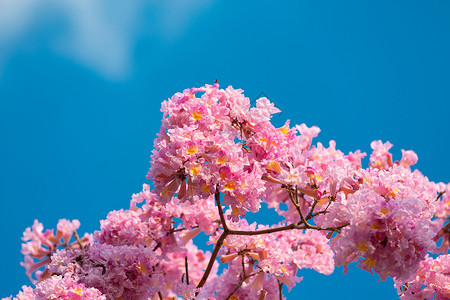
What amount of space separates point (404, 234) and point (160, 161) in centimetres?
130

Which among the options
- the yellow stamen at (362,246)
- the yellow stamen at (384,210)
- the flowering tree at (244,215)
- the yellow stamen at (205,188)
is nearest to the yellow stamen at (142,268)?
the flowering tree at (244,215)

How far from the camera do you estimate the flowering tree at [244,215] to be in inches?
84.2

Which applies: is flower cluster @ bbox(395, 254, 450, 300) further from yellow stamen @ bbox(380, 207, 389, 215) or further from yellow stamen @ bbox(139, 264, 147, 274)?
yellow stamen @ bbox(139, 264, 147, 274)

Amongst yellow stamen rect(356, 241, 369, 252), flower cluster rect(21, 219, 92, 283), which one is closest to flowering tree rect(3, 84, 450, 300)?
yellow stamen rect(356, 241, 369, 252)

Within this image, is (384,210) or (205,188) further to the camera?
(205,188)

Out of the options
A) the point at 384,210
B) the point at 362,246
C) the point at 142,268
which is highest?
the point at 142,268

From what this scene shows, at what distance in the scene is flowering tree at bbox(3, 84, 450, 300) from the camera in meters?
2.14

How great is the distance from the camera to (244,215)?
2.59m

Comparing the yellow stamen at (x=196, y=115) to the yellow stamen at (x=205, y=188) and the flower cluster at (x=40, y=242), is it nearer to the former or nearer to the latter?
the yellow stamen at (x=205, y=188)

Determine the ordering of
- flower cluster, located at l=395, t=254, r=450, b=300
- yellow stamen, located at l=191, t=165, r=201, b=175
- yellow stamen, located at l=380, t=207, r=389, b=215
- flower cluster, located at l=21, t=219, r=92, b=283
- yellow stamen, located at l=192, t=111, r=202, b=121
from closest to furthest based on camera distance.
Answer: yellow stamen, located at l=380, t=207, r=389, b=215
yellow stamen, located at l=191, t=165, r=201, b=175
yellow stamen, located at l=192, t=111, r=202, b=121
flower cluster, located at l=395, t=254, r=450, b=300
flower cluster, located at l=21, t=219, r=92, b=283

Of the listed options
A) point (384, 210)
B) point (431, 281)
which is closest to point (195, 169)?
point (384, 210)

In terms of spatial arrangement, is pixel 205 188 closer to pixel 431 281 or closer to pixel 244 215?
pixel 244 215

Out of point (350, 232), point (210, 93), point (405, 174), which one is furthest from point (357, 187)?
point (210, 93)

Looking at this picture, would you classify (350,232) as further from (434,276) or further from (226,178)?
(434,276)
